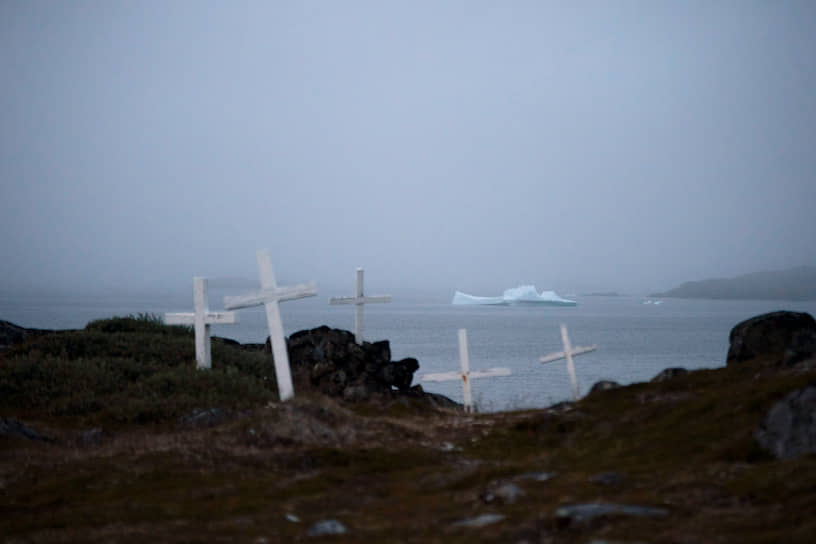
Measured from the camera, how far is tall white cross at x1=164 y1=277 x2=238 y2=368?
18.1m

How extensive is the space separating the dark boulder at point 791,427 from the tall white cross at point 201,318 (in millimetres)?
12119

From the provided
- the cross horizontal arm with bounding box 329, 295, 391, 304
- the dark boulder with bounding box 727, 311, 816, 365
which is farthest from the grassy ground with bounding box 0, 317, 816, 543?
the cross horizontal arm with bounding box 329, 295, 391, 304

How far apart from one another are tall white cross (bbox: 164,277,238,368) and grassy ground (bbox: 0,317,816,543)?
3.29 ft

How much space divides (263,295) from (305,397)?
9.20 ft

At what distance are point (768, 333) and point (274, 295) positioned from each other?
11.6 m

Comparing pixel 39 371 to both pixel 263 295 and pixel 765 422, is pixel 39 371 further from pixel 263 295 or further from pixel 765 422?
pixel 765 422

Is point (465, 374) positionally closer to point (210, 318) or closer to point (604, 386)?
point (604, 386)

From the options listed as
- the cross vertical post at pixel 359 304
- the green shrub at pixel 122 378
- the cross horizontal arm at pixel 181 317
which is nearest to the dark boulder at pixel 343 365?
the cross vertical post at pixel 359 304

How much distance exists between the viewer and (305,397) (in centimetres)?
1471

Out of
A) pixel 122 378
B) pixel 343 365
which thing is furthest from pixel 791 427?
pixel 343 365

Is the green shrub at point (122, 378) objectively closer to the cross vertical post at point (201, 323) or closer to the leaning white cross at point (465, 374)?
the cross vertical post at point (201, 323)

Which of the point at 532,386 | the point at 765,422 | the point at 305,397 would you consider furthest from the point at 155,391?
the point at 532,386

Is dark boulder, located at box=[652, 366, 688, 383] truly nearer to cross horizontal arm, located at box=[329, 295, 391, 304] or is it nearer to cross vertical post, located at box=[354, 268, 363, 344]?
cross horizontal arm, located at box=[329, 295, 391, 304]

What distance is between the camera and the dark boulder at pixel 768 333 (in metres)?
17.4
